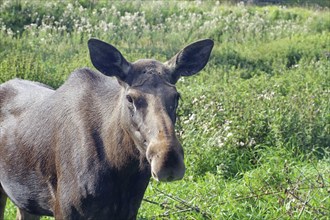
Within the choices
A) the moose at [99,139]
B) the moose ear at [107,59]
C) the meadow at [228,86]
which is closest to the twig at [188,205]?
the meadow at [228,86]

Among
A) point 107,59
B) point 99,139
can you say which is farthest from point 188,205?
point 107,59

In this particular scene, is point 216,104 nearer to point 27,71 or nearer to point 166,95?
point 27,71

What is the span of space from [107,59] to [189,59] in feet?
2.02

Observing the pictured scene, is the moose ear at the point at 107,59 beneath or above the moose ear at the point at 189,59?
above

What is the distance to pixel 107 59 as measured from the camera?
5.39m

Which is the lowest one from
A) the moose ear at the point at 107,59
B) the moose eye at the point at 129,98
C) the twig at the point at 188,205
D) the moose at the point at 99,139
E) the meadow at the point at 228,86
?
the meadow at the point at 228,86

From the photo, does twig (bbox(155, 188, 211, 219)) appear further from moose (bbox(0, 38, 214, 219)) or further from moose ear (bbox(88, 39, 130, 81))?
moose ear (bbox(88, 39, 130, 81))

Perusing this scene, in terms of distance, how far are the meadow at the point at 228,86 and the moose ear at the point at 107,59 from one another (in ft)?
7.81

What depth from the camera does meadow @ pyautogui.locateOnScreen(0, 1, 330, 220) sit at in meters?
7.61

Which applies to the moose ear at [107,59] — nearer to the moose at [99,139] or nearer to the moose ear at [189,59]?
the moose at [99,139]

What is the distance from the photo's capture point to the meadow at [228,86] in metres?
7.61

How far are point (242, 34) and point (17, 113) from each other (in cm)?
1259

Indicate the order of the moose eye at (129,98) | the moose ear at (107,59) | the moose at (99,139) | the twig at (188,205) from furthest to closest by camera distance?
the twig at (188,205) → the moose ear at (107,59) → the moose eye at (129,98) → the moose at (99,139)

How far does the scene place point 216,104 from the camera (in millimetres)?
10133
